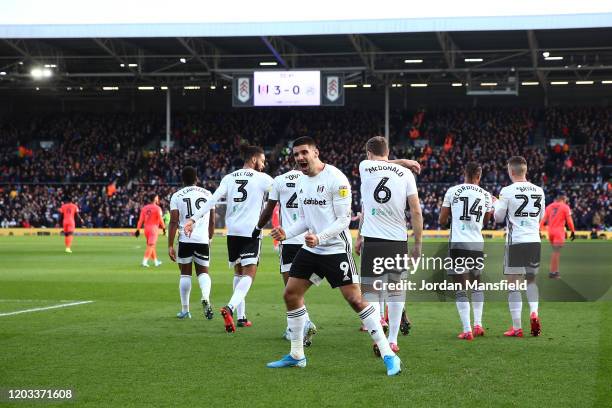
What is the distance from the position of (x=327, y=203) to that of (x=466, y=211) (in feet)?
10.9

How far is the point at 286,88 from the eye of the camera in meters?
42.9

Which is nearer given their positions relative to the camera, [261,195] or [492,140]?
[261,195]

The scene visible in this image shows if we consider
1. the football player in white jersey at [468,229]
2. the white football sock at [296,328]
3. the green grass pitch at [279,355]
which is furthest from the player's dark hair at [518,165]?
the white football sock at [296,328]

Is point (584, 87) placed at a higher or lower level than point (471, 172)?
higher

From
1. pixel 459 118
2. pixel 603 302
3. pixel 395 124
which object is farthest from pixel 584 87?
pixel 603 302

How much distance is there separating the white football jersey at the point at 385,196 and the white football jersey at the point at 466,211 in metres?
1.49

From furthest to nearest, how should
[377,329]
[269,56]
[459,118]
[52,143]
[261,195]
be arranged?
1. [52,143]
2. [459,118]
3. [269,56]
4. [261,195]
5. [377,329]

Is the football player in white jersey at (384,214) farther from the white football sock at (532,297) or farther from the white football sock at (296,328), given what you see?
the white football sock at (532,297)

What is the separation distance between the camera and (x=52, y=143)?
6072 centimetres

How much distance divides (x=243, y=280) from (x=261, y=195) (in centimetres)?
126

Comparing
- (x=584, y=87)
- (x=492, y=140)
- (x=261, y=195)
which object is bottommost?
(x=261, y=195)

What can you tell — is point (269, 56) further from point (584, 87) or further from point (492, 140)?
point (584, 87)

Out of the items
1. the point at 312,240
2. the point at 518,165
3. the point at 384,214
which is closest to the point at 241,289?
the point at 384,214

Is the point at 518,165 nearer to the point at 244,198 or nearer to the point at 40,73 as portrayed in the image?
the point at 244,198
